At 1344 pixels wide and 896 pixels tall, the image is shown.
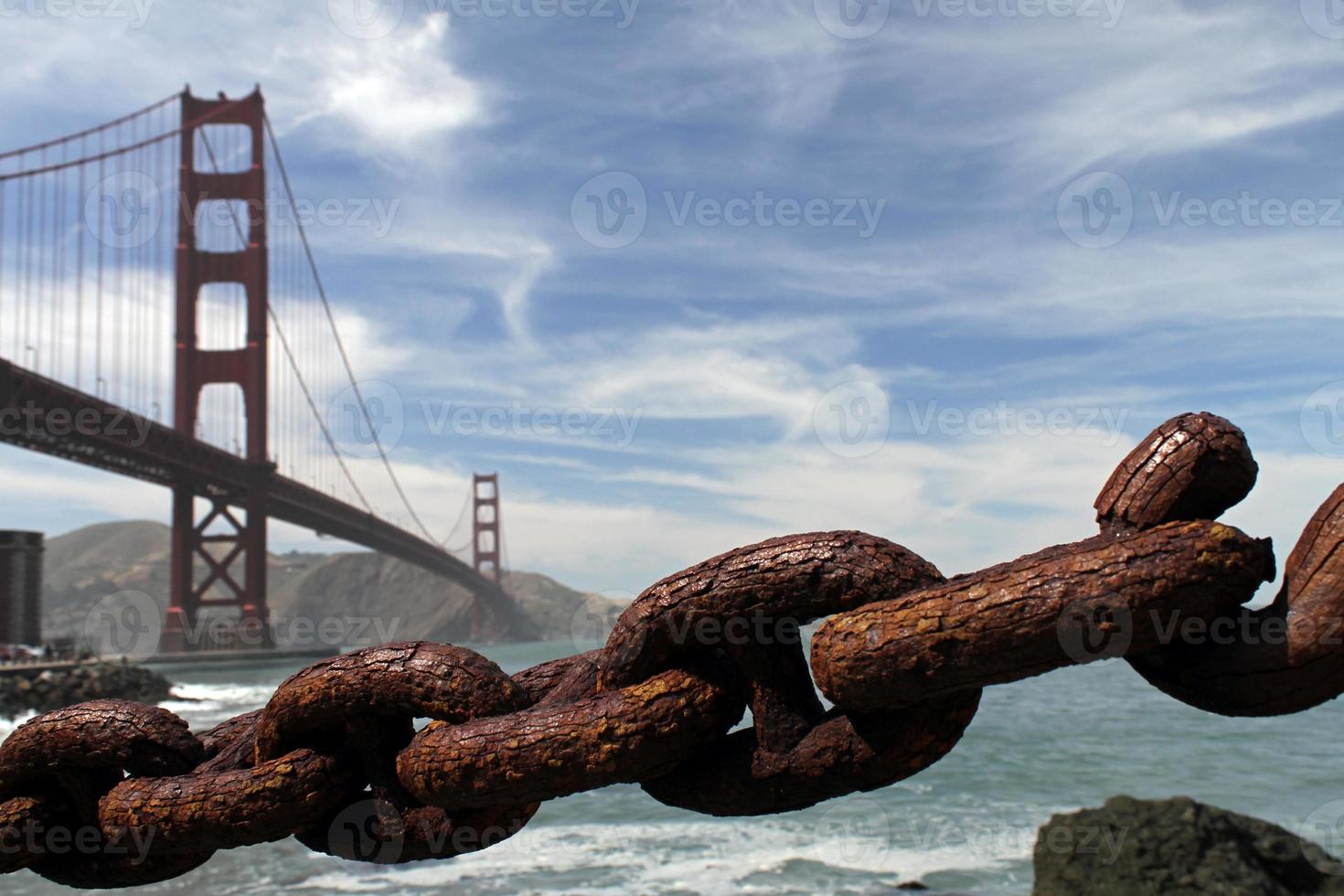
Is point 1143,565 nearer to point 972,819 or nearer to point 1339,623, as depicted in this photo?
point 1339,623

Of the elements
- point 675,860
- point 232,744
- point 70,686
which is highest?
point 232,744

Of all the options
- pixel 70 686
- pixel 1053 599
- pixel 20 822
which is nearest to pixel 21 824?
pixel 20 822

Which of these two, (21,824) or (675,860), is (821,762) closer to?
(21,824)

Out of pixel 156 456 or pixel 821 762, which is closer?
pixel 821 762

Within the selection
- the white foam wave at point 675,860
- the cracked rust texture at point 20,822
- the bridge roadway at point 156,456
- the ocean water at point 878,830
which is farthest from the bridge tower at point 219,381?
the cracked rust texture at point 20,822

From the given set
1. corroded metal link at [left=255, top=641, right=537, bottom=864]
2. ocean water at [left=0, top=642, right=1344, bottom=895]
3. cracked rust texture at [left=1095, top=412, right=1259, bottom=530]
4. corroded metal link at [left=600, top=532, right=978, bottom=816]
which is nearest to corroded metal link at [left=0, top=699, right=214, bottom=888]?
corroded metal link at [left=255, top=641, right=537, bottom=864]

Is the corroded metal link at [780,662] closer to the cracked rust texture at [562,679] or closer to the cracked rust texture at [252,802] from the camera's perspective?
the cracked rust texture at [562,679]

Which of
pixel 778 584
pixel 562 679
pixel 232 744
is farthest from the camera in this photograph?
pixel 232 744
